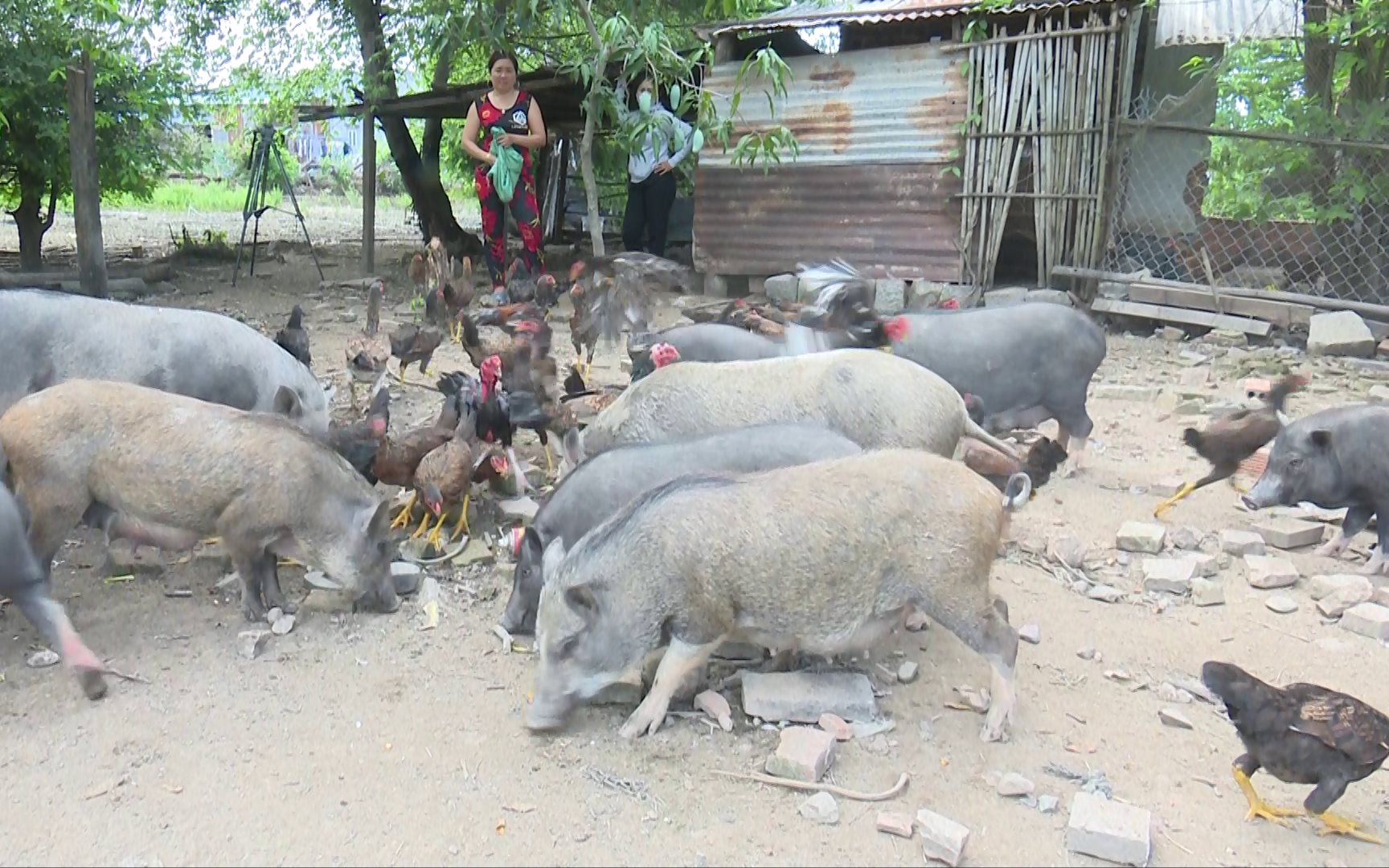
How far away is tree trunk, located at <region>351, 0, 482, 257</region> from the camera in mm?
13812

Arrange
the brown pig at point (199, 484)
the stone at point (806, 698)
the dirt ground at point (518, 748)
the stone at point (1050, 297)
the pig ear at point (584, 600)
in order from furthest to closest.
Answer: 1. the stone at point (1050, 297)
2. the brown pig at point (199, 484)
3. the stone at point (806, 698)
4. the pig ear at point (584, 600)
5. the dirt ground at point (518, 748)

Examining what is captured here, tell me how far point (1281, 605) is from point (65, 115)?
38.2 ft

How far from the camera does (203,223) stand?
21.1 m

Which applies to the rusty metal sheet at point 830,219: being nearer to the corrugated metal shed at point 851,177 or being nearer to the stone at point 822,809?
the corrugated metal shed at point 851,177

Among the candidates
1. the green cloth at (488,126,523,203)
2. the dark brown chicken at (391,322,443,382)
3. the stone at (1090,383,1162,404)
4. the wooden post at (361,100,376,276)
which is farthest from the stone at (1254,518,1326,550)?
the wooden post at (361,100,376,276)

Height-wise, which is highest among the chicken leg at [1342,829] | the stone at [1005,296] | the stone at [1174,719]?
the stone at [1005,296]

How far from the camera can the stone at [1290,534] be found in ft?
19.0

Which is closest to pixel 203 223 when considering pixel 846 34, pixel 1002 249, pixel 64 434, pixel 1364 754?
pixel 846 34

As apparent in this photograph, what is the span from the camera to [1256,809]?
3398 mm

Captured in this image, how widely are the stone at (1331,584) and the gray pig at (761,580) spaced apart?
2.14 m

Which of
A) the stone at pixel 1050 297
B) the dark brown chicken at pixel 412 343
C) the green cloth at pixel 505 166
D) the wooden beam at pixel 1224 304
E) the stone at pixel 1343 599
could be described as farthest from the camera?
the stone at pixel 1050 297

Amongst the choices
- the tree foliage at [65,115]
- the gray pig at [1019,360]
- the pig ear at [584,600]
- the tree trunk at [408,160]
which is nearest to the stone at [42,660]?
the pig ear at [584,600]

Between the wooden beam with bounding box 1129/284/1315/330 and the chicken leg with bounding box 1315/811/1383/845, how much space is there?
7.89m

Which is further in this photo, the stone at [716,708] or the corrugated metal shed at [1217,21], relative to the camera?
the corrugated metal shed at [1217,21]
